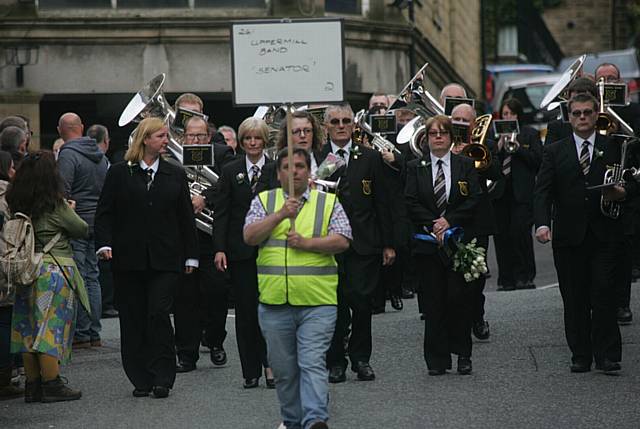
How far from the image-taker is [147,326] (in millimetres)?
11836

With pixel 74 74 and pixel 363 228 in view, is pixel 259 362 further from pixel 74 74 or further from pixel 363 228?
pixel 74 74

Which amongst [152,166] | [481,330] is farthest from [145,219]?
[481,330]

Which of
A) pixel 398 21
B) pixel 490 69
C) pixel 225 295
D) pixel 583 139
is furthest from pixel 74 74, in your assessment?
pixel 490 69

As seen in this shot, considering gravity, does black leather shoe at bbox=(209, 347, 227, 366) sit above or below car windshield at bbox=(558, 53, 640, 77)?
below

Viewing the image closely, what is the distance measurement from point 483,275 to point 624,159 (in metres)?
1.42

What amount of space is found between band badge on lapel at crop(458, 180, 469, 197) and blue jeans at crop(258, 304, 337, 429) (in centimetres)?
287

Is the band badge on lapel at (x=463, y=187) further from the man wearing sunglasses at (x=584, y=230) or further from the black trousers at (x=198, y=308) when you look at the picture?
the black trousers at (x=198, y=308)

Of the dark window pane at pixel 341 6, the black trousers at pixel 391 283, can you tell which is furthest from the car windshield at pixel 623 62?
the black trousers at pixel 391 283

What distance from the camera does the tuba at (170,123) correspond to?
1363 cm

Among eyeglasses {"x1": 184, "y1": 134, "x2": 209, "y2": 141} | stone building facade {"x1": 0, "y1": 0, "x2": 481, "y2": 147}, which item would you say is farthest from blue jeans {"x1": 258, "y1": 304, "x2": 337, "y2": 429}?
stone building facade {"x1": 0, "y1": 0, "x2": 481, "y2": 147}

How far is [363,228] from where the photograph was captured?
476 inches

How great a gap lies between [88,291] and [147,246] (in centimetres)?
300

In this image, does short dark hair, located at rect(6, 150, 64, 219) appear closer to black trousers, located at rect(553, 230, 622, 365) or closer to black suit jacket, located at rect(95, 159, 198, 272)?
black suit jacket, located at rect(95, 159, 198, 272)

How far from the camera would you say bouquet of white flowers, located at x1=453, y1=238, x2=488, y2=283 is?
1213 cm
